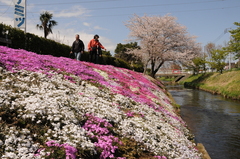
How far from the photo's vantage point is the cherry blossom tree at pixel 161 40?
1930 inches

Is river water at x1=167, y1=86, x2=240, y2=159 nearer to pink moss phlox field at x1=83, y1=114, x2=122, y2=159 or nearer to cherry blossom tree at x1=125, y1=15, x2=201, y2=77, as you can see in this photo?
pink moss phlox field at x1=83, y1=114, x2=122, y2=159

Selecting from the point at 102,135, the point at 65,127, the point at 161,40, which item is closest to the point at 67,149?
the point at 65,127

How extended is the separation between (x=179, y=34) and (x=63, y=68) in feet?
138

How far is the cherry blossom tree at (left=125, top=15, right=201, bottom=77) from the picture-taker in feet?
161

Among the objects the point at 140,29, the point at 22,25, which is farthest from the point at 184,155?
the point at 140,29

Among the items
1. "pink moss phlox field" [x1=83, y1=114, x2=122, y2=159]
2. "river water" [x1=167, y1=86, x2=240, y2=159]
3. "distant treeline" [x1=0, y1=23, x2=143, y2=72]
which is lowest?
"river water" [x1=167, y1=86, x2=240, y2=159]

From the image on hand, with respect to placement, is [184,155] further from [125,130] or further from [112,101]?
[112,101]

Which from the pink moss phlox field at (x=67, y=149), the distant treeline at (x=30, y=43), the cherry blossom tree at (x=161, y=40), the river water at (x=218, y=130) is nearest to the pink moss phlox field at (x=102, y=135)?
the pink moss phlox field at (x=67, y=149)

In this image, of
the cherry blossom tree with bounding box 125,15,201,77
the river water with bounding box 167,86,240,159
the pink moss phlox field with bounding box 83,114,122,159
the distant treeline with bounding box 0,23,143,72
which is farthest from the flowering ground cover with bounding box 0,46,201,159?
the cherry blossom tree with bounding box 125,15,201,77

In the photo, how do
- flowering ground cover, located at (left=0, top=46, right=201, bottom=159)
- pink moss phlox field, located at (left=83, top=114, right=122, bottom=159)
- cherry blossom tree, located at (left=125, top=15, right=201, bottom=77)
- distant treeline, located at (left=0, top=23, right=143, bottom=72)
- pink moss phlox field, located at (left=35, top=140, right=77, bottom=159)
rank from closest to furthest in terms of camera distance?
pink moss phlox field, located at (left=35, top=140, right=77, bottom=159) < flowering ground cover, located at (left=0, top=46, right=201, bottom=159) < pink moss phlox field, located at (left=83, top=114, right=122, bottom=159) < distant treeline, located at (left=0, top=23, right=143, bottom=72) < cherry blossom tree, located at (left=125, top=15, right=201, bottom=77)

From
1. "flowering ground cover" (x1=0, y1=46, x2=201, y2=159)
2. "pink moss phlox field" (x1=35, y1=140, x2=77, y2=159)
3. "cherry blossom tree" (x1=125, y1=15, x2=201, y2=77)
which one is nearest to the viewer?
"pink moss phlox field" (x1=35, y1=140, x2=77, y2=159)

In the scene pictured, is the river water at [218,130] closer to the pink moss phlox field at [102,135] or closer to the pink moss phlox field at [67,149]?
the pink moss phlox field at [102,135]

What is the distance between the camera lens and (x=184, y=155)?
8.06 m

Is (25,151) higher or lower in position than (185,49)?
lower
